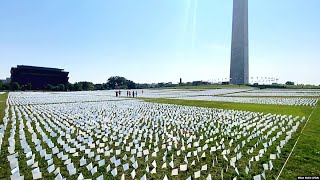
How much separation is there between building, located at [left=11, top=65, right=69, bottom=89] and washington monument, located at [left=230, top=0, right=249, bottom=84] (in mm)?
101814

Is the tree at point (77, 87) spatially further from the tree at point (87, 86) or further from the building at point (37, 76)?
the building at point (37, 76)

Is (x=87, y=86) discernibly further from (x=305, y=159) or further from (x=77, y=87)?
(x=305, y=159)

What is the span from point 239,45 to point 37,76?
375ft

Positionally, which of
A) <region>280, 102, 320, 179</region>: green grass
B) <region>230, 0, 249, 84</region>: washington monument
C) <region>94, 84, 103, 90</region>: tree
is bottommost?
<region>280, 102, 320, 179</region>: green grass

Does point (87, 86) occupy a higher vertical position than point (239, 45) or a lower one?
lower

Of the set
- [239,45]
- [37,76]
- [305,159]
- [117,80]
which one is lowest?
[305,159]

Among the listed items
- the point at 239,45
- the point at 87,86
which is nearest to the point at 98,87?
the point at 87,86

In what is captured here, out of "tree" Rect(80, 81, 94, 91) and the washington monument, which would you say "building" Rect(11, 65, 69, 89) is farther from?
the washington monument

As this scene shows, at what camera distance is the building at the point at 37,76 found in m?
139

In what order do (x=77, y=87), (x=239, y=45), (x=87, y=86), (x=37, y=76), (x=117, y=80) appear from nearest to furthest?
(x=239, y=45)
(x=77, y=87)
(x=87, y=86)
(x=37, y=76)
(x=117, y=80)

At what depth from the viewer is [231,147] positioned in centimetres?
997

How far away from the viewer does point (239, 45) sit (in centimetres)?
11856

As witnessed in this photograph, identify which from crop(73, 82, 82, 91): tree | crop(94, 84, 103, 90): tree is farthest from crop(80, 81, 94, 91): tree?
crop(73, 82, 82, 91): tree

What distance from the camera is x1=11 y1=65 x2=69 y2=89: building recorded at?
13925 cm
